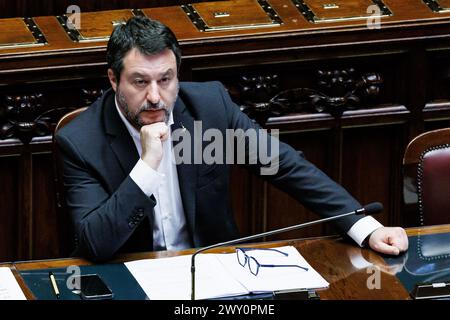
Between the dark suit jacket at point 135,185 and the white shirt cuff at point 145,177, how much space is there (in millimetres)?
16

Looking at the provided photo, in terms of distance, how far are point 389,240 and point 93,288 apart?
838 mm

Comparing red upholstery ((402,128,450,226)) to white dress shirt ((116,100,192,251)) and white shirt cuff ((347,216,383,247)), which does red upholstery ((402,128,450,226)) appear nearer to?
white shirt cuff ((347,216,383,247))

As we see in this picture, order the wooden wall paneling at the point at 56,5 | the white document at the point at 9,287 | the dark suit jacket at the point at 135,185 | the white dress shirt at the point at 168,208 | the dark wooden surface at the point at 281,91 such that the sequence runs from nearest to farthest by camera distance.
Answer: the white document at the point at 9,287 < the dark suit jacket at the point at 135,185 < the white dress shirt at the point at 168,208 < the dark wooden surface at the point at 281,91 < the wooden wall paneling at the point at 56,5

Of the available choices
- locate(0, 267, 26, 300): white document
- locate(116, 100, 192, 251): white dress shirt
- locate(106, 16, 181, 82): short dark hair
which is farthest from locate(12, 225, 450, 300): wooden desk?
locate(106, 16, 181, 82): short dark hair

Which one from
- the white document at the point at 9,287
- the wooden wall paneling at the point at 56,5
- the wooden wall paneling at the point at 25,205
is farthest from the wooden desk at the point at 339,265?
the wooden wall paneling at the point at 56,5

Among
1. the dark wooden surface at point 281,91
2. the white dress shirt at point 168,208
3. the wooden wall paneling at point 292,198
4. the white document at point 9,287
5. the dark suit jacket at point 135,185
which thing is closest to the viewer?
the white document at point 9,287

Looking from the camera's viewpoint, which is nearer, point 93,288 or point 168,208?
point 93,288

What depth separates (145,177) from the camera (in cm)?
350

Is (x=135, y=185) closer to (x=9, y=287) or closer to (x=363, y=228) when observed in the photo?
(x=9, y=287)

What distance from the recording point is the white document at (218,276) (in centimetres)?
323

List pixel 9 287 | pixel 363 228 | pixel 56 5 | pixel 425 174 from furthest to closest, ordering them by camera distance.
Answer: pixel 56 5 < pixel 425 174 < pixel 363 228 < pixel 9 287

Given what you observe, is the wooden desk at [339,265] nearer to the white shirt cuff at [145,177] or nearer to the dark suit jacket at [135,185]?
the dark suit jacket at [135,185]

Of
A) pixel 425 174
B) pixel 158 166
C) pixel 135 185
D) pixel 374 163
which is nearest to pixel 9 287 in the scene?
pixel 135 185

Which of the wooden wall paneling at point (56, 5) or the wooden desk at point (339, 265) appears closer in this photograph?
the wooden desk at point (339, 265)
